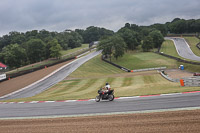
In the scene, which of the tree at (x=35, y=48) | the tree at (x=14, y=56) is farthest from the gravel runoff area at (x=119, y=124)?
the tree at (x=35, y=48)

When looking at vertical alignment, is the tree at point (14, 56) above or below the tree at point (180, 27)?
below

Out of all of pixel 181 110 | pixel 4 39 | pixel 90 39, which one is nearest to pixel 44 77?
pixel 181 110

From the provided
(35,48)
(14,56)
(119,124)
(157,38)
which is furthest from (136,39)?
(119,124)

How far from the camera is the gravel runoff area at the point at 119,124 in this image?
9.75 metres

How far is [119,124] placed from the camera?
10.7 m

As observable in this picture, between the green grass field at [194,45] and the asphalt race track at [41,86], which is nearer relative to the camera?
the asphalt race track at [41,86]

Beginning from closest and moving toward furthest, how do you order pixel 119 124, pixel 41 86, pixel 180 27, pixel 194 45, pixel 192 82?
pixel 119 124
pixel 192 82
pixel 41 86
pixel 194 45
pixel 180 27

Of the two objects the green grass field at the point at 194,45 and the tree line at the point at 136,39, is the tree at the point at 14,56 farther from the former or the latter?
the green grass field at the point at 194,45

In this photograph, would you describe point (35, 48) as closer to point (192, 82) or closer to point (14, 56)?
point (14, 56)

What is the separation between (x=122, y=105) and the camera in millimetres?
14594

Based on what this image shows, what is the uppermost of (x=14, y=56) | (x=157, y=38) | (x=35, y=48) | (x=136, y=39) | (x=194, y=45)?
(x=136, y=39)

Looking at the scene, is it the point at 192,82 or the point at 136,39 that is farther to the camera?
the point at 136,39

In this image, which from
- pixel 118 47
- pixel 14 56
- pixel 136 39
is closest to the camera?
pixel 118 47

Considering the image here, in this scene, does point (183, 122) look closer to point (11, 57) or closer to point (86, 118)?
point (86, 118)
